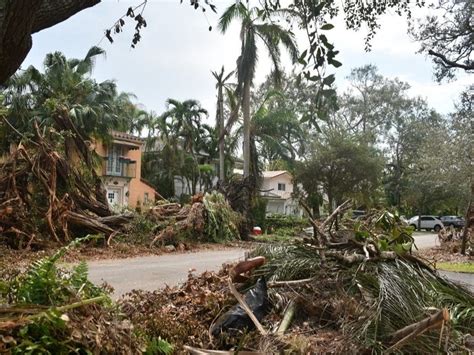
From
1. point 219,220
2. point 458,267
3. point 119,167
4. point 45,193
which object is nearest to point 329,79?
point 458,267

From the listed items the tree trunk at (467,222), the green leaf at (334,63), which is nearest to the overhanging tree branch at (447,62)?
the tree trunk at (467,222)

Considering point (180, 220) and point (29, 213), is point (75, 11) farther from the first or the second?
point (180, 220)

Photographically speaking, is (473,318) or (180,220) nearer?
(473,318)

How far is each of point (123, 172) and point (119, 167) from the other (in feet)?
1.56

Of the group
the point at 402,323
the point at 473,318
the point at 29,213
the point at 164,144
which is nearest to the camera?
the point at 402,323

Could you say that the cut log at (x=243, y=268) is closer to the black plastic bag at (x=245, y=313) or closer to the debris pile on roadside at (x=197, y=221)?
the black plastic bag at (x=245, y=313)

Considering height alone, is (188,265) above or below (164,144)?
below

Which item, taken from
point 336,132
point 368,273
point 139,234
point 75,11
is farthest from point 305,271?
point 336,132

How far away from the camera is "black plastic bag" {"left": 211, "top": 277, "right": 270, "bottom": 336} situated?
4141mm

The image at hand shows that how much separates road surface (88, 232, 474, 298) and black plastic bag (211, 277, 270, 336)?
11.4 ft

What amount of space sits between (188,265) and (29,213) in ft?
15.2

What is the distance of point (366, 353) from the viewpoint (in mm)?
3762

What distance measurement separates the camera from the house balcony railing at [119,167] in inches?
1380

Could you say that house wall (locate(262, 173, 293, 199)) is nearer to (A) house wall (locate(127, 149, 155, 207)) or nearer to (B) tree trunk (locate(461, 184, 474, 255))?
(A) house wall (locate(127, 149, 155, 207))
